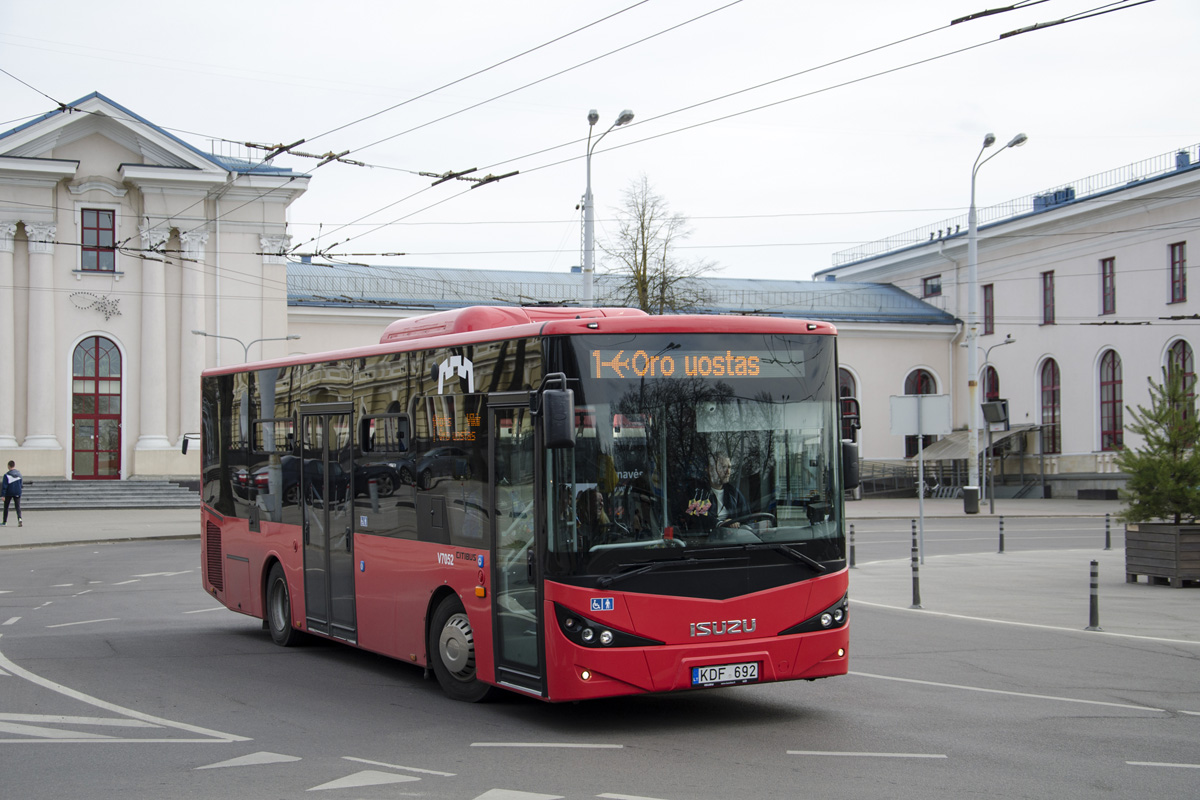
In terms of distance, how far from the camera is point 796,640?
8664mm

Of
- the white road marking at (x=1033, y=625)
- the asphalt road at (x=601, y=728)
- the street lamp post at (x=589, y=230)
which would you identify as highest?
the street lamp post at (x=589, y=230)

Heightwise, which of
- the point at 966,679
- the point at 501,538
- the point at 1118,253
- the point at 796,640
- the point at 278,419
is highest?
the point at 1118,253

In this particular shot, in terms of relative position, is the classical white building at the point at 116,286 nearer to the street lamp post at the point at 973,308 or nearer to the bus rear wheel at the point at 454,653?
the street lamp post at the point at 973,308

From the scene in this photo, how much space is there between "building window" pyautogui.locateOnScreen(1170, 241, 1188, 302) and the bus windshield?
47057mm

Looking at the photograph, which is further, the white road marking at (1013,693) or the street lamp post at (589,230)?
the street lamp post at (589,230)

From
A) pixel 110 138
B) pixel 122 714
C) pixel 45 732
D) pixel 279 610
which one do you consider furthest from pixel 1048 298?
pixel 45 732

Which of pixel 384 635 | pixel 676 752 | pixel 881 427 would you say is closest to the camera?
pixel 676 752

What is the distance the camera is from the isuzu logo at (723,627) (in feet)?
27.3

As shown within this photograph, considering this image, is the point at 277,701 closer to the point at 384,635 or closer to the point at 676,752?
the point at 384,635

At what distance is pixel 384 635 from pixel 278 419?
131 inches

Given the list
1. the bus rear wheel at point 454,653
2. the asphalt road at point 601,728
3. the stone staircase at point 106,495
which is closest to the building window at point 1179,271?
the stone staircase at point 106,495

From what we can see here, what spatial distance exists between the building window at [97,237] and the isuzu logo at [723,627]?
47.5m

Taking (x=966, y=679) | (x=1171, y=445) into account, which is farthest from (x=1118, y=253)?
(x=966, y=679)

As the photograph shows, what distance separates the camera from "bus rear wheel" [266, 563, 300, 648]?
12.8 meters
